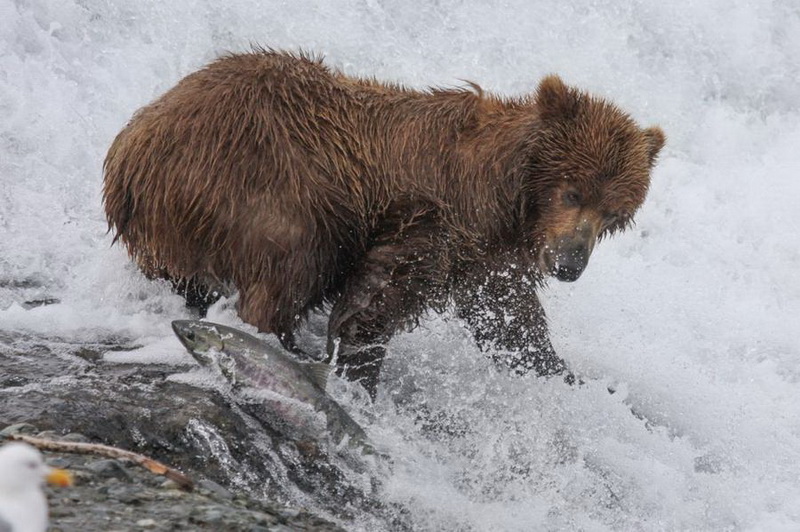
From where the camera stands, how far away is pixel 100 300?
670cm

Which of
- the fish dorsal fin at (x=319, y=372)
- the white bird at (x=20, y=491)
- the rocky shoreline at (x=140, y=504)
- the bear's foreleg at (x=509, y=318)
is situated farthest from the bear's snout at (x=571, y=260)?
the white bird at (x=20, y=491)

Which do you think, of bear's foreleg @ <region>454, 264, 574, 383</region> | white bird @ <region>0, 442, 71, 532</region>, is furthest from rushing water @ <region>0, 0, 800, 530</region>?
white bird @ <region>0, 442, 71, 532</region>

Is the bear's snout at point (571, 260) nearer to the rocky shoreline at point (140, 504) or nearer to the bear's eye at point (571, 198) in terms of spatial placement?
the bear's eye at point (571, 198)

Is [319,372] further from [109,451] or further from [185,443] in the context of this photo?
[109,451]

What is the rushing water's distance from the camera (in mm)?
6043

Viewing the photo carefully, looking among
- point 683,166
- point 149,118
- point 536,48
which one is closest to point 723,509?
point 149,118

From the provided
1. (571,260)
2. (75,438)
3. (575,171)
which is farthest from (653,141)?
(75,438)

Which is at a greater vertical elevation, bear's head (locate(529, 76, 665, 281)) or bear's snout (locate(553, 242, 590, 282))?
bear's head (locate(529, 76, 665, 281))

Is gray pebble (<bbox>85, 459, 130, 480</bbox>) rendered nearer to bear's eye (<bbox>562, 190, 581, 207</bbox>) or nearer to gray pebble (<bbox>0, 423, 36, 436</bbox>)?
gray pebble (<bbox>0, 423, 36, 436</bbox>)

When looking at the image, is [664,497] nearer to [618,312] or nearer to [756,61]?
[618,312]

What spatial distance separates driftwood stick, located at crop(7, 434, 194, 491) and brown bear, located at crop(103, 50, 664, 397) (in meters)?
1.55

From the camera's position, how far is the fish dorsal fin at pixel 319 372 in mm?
5484

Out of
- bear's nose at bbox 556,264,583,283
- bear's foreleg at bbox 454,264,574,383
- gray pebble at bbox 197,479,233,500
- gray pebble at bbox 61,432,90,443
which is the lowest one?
gray pebble at bbox 61,432,90,443

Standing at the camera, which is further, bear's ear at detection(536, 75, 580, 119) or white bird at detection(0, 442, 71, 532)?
bear's ear at detection(536, 75, 580, 119)
